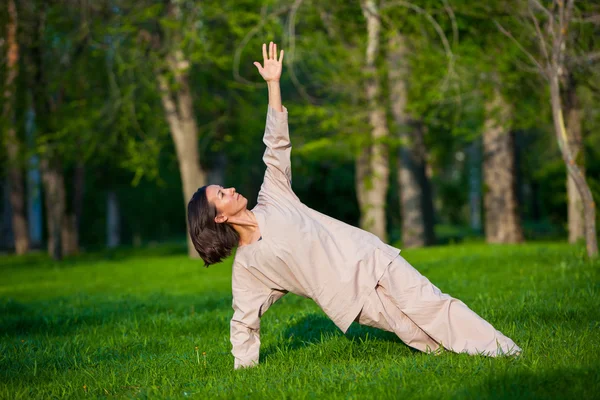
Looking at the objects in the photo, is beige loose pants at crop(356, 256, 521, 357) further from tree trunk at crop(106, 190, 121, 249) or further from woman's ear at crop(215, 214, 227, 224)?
tree trunk at crop(106, 190, 121, 249)

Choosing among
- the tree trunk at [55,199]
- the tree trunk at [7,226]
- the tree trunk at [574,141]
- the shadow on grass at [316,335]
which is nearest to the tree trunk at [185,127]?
the tree trunk at [55,199]

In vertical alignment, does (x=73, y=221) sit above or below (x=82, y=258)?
above

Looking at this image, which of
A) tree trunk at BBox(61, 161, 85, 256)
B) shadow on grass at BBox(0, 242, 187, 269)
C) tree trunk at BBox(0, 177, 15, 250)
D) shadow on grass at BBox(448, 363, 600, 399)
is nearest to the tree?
shadow on grass at BBox(448, 363, 600, 399)

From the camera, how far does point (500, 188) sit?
1620 centimetres

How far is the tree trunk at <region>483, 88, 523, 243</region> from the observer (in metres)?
16.0

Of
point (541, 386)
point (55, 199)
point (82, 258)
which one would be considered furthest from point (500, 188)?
point (541, 386)

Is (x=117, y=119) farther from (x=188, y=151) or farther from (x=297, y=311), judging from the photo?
(x=297, y=311)

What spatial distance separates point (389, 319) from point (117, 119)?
1432 cm

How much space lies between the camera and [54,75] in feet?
56.6

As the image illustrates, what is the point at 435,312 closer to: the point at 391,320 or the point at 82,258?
the point at 391,320

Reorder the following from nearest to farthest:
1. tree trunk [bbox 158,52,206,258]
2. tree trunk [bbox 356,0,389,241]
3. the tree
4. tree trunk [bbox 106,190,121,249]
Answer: the tree → tree trunk [bbox 356,0,389,241] → tree trunk [bbox 158,52,206,258] → tree trunk [bbox 106,190,121,249]

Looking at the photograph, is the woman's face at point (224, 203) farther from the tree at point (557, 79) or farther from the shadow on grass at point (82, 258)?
the shadow on grass at point (82, 258)

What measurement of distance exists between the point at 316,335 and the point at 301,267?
59.8 inches

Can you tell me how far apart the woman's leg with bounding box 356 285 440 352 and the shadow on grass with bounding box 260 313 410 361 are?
1.12ft
